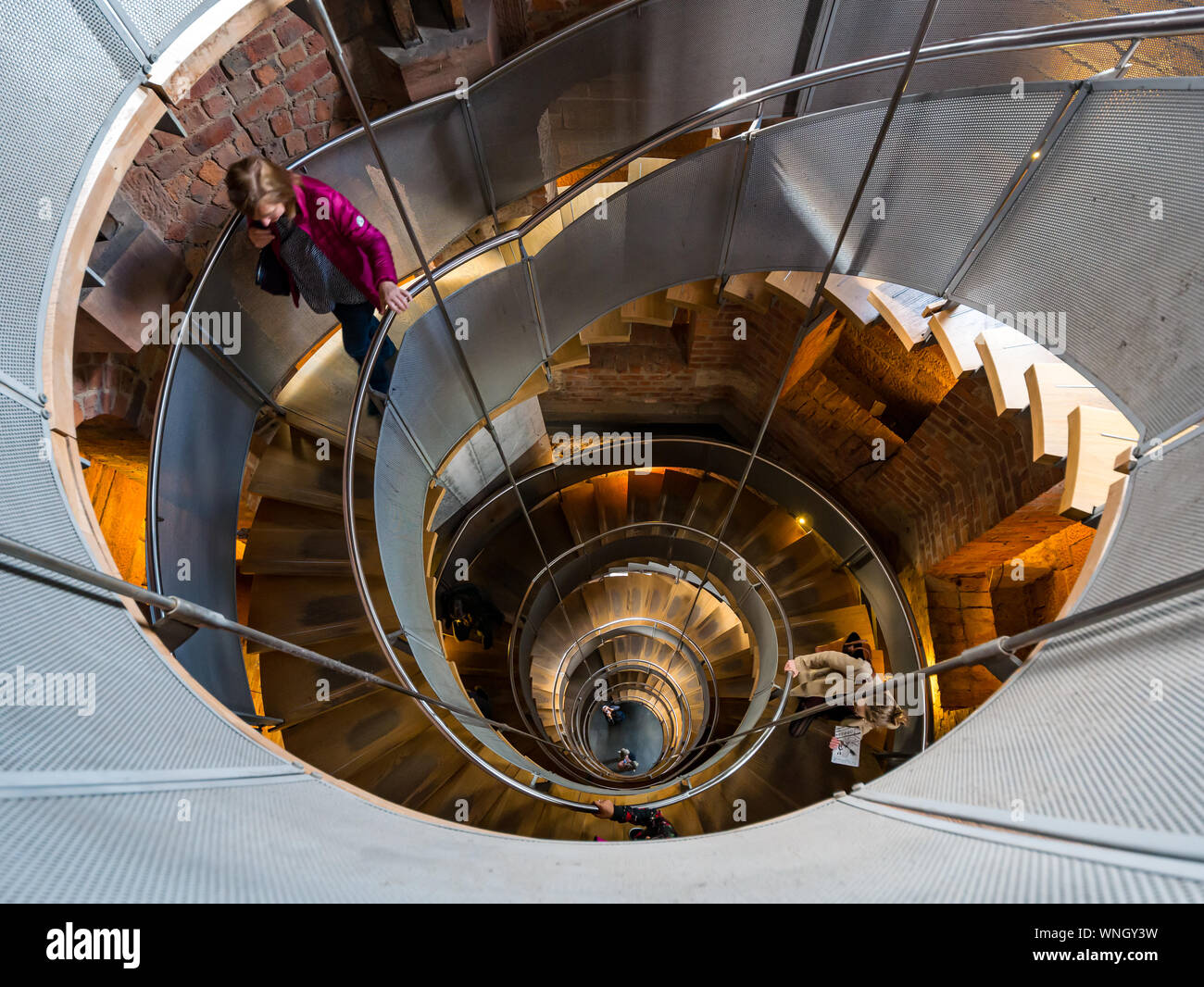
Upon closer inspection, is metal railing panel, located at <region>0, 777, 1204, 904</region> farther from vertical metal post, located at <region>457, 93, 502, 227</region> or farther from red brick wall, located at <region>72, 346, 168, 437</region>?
vertical metal post, located at <region>457, 93, 502, 227</region>

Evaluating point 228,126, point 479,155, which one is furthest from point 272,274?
point 479,155

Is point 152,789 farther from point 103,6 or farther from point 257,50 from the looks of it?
point 257,50

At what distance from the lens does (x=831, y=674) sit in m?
4.65

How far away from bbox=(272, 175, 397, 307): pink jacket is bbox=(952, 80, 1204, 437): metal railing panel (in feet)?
9.87

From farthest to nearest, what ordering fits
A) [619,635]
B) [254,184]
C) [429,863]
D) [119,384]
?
[619,635]
[119,384]
[254,184]
[429,863]

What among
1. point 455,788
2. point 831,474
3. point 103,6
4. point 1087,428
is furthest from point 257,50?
point 831,474

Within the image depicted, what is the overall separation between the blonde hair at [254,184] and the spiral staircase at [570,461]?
13.6 inches

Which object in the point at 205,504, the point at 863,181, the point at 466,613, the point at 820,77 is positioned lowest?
the point at 466,613

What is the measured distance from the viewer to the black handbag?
3074 mm

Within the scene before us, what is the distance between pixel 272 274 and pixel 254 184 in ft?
1.90

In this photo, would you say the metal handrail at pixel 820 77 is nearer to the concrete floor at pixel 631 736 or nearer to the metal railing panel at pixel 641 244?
the metal railing panel at pixel 641 244

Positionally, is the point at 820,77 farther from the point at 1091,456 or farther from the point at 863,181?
the point at 1091,456

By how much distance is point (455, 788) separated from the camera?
14.6ft

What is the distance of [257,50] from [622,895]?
4590 mm
